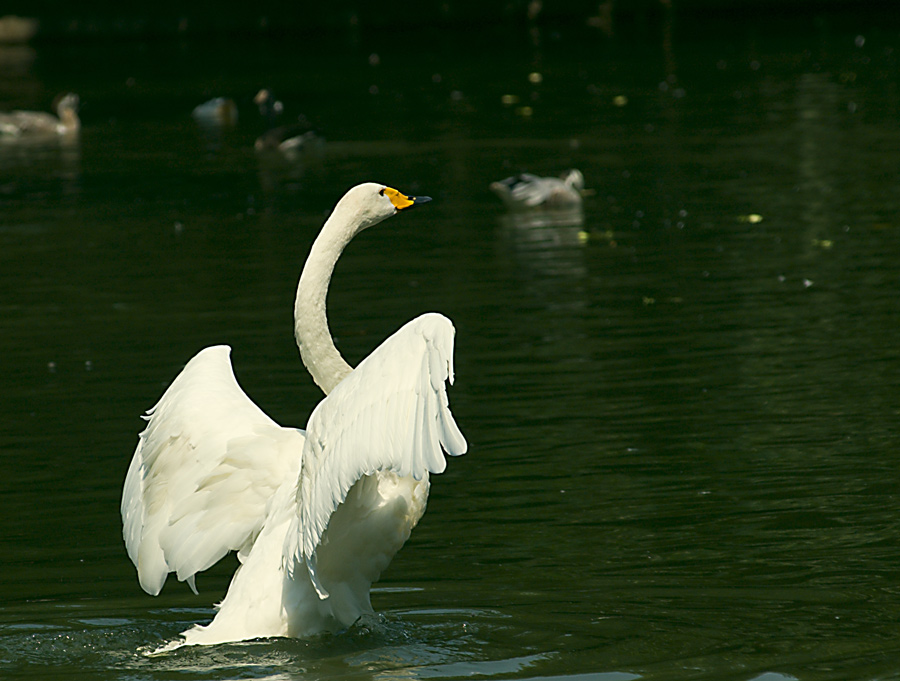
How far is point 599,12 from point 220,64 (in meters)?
12.6

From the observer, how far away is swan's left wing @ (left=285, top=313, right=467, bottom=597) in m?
5.19

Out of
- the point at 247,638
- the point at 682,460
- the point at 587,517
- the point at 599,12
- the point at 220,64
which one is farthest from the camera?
the point at 599,12

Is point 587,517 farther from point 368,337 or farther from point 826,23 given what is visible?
point 826,23

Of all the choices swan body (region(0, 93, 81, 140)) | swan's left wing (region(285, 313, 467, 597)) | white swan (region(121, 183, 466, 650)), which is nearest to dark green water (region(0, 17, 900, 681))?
white swan (region(121, 183, 466, 650))

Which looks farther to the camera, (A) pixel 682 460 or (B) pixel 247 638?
(A) pixel 682 460

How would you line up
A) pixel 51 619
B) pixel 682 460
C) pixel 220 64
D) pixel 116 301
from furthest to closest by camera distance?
pixel 220 64 → pixel 116 301 → pixel 682 460 → pixel 51 619

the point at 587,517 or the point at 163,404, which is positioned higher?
the point at 163,404

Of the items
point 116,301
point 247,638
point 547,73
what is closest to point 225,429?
point 247,638

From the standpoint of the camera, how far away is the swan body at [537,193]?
17062 mm

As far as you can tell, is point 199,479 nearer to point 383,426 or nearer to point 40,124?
point 383,426

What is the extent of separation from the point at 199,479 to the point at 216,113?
867 inches

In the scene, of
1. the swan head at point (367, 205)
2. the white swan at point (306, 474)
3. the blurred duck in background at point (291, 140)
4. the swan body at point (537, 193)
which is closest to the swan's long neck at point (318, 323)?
the white swan at point (306, 474)

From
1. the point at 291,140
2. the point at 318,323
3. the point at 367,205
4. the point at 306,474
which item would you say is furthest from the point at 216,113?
the point at 306,474

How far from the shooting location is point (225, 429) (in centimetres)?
662
